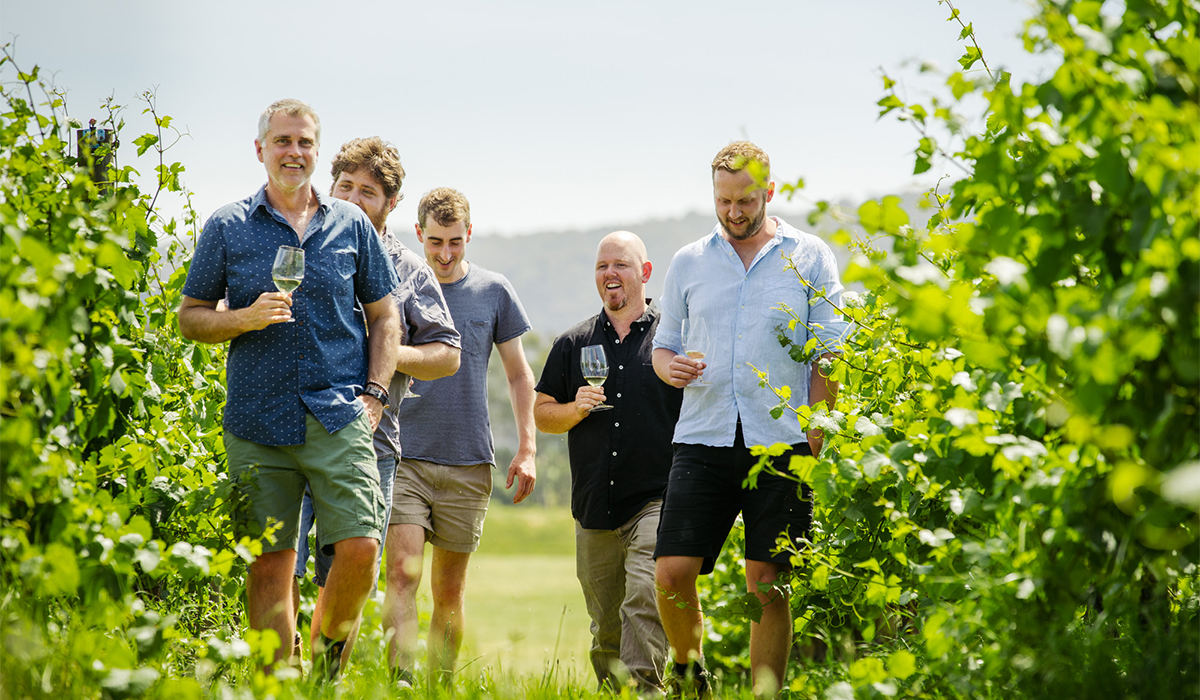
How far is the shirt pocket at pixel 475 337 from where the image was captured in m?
5.27

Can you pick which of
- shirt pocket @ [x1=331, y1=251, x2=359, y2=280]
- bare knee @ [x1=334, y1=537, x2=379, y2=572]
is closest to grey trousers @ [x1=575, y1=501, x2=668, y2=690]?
bare knee @ [x1=334, y1=537, x2=379, y2=572]

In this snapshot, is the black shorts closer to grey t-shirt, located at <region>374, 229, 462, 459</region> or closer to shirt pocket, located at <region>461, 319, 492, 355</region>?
grey t-shirt, located at <region>374, 229, 462, 459</region>

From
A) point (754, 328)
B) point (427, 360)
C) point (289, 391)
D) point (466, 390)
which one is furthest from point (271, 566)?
point (754, 328)

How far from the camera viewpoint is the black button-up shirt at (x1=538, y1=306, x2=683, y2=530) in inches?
194

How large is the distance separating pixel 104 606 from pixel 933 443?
1808 millimetres

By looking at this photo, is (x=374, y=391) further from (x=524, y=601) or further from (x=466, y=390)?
(x=466, y=390)

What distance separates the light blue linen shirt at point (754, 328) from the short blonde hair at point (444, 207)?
1642 mm

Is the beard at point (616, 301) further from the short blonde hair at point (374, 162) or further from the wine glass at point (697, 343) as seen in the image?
the short blonde hair at point (374, 162)

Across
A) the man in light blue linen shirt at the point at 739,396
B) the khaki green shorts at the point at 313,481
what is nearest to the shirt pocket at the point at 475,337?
the man in light blue linen shirt at the point at 739,396

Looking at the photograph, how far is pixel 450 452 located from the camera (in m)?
5.06

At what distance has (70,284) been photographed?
2.07 metres

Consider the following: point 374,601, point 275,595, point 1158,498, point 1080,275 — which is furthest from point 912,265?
point 374,601

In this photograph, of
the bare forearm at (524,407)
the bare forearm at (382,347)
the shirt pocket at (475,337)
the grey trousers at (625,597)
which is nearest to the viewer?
the bare forearm at (382,347)

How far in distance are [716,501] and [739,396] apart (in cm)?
44
